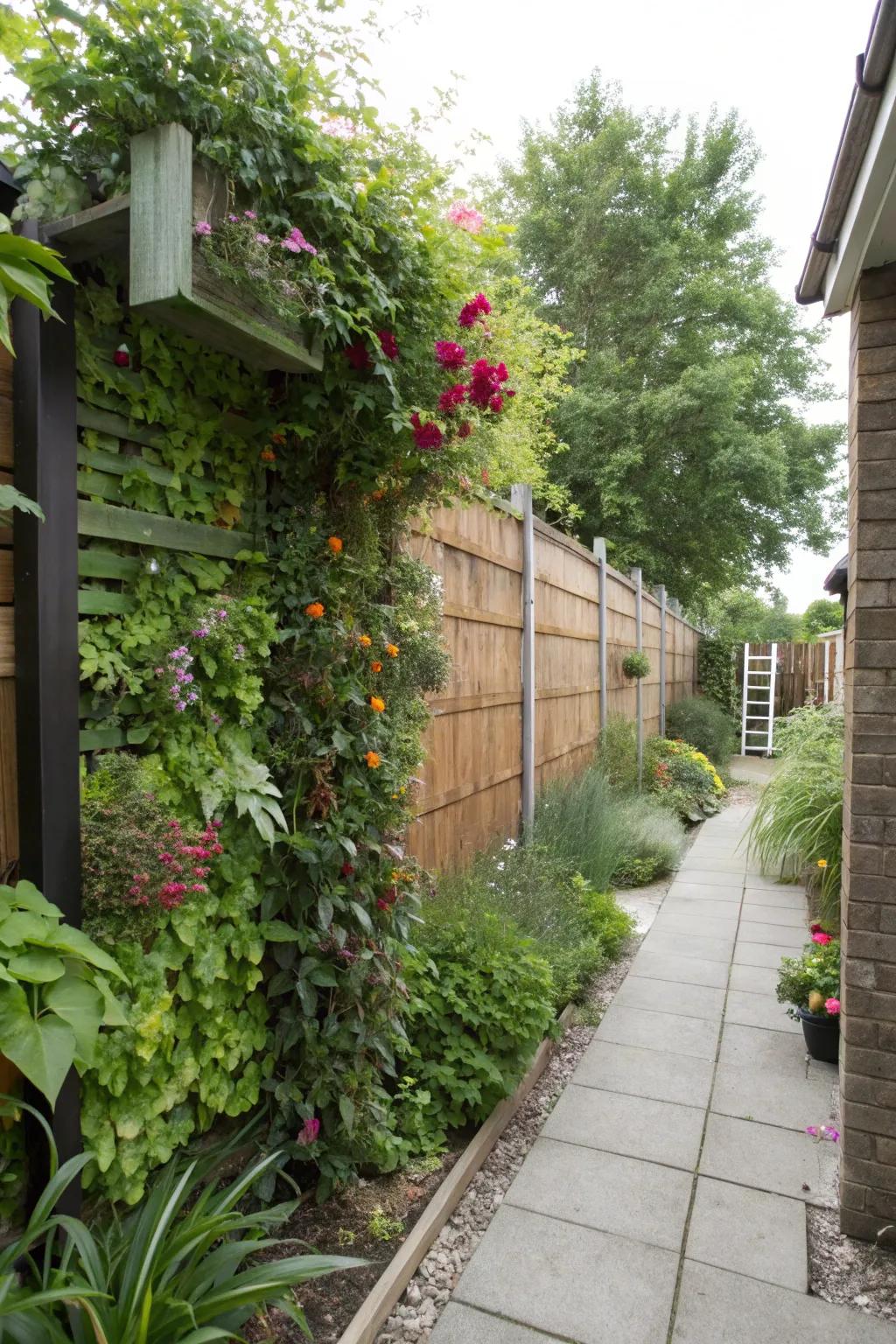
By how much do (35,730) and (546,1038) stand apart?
231 centimetres

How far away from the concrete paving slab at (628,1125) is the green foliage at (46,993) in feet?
5.92

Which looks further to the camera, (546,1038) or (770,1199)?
(546,1038)

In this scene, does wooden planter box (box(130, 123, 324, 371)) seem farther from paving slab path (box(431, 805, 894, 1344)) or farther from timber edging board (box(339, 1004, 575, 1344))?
paving slab path (box(431, 805, 894, 1344))


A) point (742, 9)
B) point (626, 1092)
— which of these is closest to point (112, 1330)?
point (626, 1092)

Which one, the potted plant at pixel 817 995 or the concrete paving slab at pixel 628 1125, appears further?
the potted plant at pixel 817 995

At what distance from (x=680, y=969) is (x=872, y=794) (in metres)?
2.23

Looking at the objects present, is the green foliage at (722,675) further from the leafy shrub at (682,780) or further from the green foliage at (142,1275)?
the green foliage at (142,1275)

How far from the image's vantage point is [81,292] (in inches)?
59.9

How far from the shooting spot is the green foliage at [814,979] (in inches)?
119

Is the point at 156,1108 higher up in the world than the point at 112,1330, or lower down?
higher up

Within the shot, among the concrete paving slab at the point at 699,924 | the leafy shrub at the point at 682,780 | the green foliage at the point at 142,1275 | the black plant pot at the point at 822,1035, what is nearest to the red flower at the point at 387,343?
the green foliage at the point at 142,1275

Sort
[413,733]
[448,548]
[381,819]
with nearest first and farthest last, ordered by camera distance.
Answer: [381,819] → [413,733] → [448,548]

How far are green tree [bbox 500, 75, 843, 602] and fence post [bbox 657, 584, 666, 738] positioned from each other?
1.99 metres

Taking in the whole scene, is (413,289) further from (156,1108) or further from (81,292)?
(156,1108)
